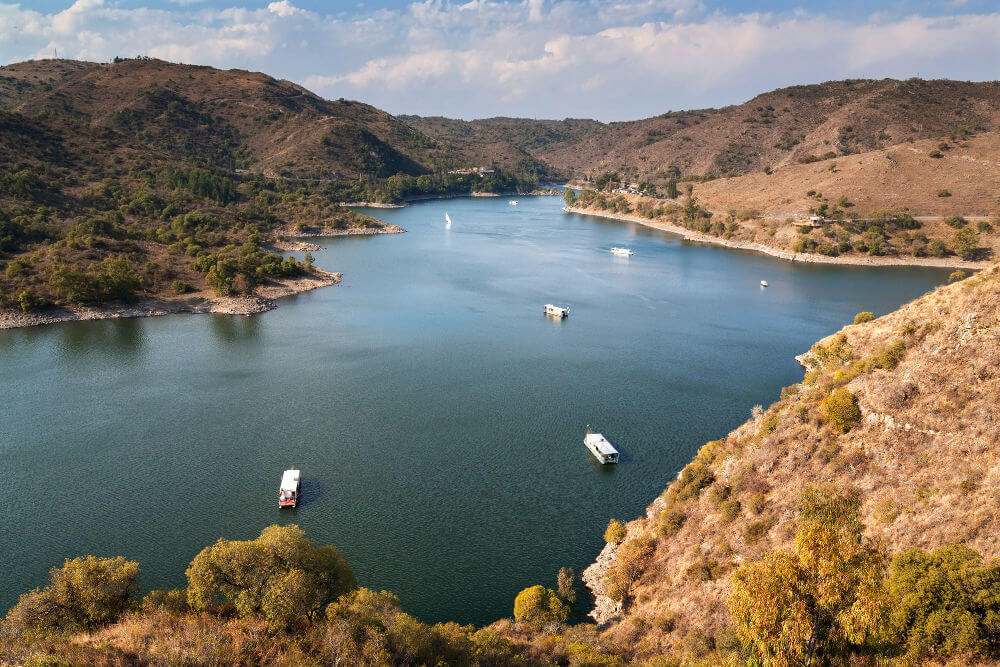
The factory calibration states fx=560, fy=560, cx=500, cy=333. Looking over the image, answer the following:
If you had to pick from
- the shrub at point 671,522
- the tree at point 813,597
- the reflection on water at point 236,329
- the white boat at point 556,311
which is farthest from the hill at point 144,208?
the tree at point 813,597

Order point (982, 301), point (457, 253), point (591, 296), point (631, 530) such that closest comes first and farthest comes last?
point (982, 301) → point (631, 530) → point (591, 296) → point (457, 253)

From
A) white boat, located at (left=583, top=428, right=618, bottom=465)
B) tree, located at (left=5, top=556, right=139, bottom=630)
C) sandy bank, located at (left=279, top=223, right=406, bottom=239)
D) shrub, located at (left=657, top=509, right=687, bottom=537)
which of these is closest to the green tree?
shrub, located at (left=657, top=509, right=687, bottom=537)

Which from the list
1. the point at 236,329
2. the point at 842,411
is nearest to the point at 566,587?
the point at 842,411

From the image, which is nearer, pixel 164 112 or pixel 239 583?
pixel 239 583

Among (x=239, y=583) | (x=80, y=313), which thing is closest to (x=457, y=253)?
(x=80, y=313)

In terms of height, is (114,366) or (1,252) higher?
(1,252)

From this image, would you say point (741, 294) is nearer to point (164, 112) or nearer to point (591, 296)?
point (591, 296)

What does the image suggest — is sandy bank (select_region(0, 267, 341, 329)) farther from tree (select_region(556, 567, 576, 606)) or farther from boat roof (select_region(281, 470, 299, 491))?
tree (select_region(556, 567, 576, 606))
